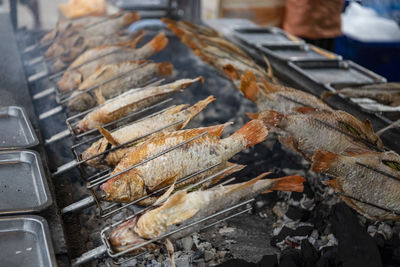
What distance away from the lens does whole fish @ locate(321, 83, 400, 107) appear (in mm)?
3365

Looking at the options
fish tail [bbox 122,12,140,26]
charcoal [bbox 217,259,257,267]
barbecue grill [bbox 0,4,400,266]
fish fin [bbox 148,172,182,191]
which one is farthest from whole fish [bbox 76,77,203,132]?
fish tail [bbox 122,12,140,26]

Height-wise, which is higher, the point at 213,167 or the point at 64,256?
the point at 213,167

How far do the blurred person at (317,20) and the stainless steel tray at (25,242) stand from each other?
6.58 m

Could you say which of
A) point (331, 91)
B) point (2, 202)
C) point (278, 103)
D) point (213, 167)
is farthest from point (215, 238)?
point (331, 91)

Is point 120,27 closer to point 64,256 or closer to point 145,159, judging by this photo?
point 145,159

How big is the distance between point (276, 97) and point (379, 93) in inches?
40.9

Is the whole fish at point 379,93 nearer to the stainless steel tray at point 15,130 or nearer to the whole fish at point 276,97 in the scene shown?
the whole fish at point 276,97

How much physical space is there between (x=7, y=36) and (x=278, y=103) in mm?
4073

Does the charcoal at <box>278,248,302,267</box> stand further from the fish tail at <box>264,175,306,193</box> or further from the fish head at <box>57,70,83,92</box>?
the fish head at <box>57,70,83,92</box>

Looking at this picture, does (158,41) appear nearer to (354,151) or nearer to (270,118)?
(270,118)

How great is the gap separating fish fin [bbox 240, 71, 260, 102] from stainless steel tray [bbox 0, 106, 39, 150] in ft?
5.63

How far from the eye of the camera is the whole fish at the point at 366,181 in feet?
7.45

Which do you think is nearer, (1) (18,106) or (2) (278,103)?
(2) (278,103)

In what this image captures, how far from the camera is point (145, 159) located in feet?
8.05
